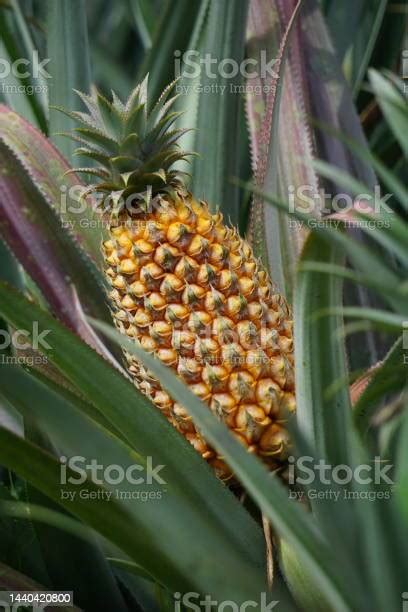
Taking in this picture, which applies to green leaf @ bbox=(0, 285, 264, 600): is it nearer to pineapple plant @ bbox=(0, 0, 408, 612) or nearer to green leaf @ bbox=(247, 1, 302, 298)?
pineapple plant @ bbox=(0, 0, 408, 612)

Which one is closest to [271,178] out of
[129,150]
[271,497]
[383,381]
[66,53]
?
[129,150]

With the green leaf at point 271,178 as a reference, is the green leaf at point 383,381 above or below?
below

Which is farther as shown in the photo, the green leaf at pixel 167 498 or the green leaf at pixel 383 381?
the green leaf at pixel 383 381

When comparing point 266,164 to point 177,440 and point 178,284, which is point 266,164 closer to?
point 178,284

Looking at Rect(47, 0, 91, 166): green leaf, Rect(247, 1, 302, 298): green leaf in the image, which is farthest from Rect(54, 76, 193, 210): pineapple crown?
Rect(47, 0, 91, 166): green leaf

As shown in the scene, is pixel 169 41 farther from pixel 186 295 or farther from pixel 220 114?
pixel 186 295

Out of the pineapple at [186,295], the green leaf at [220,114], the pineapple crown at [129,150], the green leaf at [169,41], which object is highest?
the green leaf at [169,41]

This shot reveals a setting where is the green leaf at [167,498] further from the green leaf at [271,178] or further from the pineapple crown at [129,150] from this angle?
the green leaf at [271,178]

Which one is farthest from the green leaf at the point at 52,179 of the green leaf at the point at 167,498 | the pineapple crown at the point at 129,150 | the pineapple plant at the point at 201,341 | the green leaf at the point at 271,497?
the green leaf at the point at 271,497
